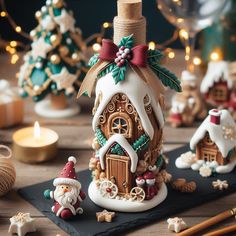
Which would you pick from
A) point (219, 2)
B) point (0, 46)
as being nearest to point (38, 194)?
point (219, 2)

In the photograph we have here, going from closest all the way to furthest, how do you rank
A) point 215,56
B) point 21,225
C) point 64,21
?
point 21,225, point 64,21, point 215,56

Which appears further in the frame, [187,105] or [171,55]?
[171,55]

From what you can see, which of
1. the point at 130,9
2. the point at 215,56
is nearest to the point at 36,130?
the point at 130,9

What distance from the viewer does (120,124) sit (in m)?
1.33

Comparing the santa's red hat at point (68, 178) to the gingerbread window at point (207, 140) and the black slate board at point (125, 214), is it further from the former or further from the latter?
the gingerbread window at point (207, 140)

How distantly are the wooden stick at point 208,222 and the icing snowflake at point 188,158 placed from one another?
0.67ft

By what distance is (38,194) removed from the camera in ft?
4.70

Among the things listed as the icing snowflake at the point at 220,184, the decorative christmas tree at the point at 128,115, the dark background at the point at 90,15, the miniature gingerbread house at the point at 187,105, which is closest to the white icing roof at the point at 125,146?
the decorative christmas tree at the point at 128,115

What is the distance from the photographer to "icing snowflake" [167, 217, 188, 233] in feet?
4.31

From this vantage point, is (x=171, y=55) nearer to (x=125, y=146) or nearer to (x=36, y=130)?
(x=36, y=130)

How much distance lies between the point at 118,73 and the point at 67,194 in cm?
24

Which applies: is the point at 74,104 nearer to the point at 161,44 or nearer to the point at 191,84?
the point at 191,84

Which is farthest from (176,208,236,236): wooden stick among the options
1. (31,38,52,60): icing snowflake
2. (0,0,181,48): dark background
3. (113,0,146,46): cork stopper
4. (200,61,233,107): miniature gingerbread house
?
(0,0,181,48): dark background

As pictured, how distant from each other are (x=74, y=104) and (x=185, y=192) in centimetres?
53
